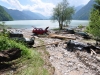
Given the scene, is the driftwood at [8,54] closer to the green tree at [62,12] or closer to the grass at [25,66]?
the grass at [25,66]

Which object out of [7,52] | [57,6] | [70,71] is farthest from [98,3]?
[7,52]

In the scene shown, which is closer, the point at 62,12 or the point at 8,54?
the point at 8,54

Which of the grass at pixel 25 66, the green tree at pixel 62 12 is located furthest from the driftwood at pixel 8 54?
the green tree at pixel 62 12

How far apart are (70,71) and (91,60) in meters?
4.48

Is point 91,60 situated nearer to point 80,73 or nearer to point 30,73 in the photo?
point 80,73

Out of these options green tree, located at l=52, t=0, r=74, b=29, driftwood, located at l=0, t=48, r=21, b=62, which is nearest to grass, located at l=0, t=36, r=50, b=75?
driftwood, located at l=0, t=48, r=21, b=62

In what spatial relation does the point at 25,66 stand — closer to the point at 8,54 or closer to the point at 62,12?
the point at 8,54

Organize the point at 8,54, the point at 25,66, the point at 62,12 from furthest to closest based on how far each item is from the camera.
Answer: the point at 62,12, the point at 25,66, the point at 8,54

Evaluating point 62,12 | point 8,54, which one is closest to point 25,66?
→ point 8,54

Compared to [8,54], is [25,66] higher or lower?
lower

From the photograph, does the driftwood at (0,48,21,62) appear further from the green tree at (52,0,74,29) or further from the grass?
the green tree at (52,0,74,29)

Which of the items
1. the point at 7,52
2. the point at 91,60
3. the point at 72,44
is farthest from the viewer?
the point at 72,44

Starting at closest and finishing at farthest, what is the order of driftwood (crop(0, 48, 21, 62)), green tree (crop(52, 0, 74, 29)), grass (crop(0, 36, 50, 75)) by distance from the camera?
grass (crop(0, 36, 50, 75)) < driftwood (crop(0, 48, 21, 62)) < green tree (crop(52, 0, 74, 29))

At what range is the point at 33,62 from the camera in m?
13.6
